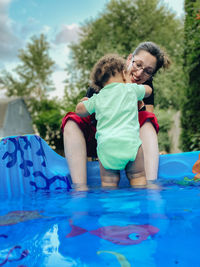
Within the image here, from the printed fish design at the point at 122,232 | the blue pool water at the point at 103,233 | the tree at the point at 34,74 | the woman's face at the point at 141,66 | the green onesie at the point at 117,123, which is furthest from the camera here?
the tree at the point at 34,74

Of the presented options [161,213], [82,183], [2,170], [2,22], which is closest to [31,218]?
[161,213]

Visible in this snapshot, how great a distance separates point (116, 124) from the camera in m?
2.00

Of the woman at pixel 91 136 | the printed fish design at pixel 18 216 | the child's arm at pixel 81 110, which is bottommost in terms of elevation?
the printed fish design at pixel 18 216

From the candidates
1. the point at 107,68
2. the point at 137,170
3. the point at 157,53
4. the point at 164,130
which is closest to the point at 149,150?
the point at 137,170

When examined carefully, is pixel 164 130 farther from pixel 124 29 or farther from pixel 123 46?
pixel 124 29

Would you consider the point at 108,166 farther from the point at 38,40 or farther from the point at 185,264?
the point at 38,40

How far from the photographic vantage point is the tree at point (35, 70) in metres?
28.0

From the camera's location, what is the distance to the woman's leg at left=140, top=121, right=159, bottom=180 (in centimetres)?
226

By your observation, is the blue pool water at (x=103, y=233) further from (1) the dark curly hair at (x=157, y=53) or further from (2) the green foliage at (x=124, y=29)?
(2) the green foliage at (x=124, y=29)

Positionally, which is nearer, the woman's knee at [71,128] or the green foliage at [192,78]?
the woman's knee at [71,128]

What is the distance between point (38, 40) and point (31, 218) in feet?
97.0

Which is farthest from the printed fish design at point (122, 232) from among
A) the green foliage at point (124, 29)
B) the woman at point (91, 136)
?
the green foliage at point (124, 29)

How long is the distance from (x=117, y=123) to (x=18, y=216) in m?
1.01

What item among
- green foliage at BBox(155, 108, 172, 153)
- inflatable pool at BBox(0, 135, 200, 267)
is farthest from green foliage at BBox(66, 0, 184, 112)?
inflatable pool at BBox(0, 135, 200, 267)
